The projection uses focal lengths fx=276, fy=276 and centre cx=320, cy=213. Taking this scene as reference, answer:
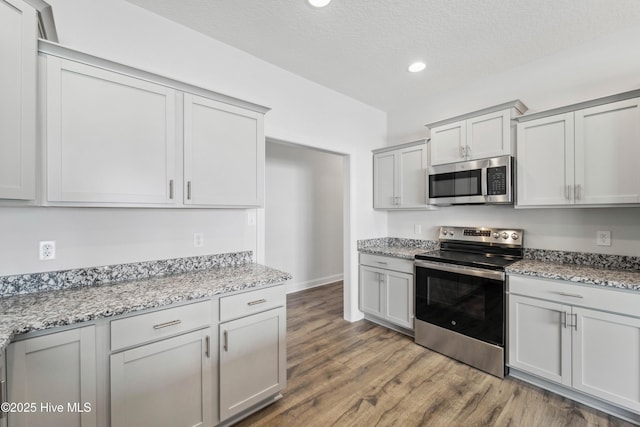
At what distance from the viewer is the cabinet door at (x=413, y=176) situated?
125 inches

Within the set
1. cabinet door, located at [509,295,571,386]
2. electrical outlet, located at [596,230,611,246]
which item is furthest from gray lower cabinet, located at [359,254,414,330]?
electrical outlet, located at [596,230,611,246]

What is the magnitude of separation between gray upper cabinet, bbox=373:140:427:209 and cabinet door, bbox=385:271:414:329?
33.3 inches

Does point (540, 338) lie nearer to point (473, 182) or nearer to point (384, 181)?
point (473, 182)

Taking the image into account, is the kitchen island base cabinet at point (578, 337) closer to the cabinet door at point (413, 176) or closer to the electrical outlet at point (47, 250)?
the cabinet door at point (413, 176)

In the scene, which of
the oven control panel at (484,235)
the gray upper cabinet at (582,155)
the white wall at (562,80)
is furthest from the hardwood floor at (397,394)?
the white wall at (562,80)

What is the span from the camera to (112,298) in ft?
4.84

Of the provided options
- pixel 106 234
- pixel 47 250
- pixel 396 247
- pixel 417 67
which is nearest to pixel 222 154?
pixel 106 234

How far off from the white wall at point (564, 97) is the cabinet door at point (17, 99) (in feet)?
11.3

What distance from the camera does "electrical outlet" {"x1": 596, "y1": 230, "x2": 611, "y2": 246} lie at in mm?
2240

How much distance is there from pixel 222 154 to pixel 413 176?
2.21 meters

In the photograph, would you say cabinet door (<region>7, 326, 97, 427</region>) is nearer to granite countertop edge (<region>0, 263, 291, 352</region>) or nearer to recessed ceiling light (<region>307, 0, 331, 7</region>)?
granite countertop edge (<region>0, 263, 291, 352</region>)

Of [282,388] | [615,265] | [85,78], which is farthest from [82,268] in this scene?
[615,265]

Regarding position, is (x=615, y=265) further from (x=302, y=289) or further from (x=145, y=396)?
(x=302, y=289)

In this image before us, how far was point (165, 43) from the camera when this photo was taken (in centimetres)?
209
